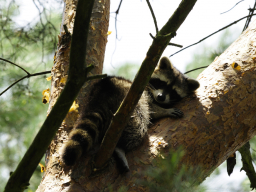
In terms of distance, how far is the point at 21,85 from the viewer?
199 inches

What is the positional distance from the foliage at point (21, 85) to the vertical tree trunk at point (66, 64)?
1.36 metres

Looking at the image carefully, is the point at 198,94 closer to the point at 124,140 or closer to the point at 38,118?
the point at 124,140

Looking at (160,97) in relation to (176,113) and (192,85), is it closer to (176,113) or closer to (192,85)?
(192,85)

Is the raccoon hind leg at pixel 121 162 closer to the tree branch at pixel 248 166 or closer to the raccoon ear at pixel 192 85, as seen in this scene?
the raccoon ear at pixel 192 85

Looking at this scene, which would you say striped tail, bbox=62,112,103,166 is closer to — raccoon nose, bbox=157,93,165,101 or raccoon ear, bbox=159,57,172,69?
raccoon nose, bbox=157,93,165,101

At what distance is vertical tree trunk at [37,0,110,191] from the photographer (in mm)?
2070

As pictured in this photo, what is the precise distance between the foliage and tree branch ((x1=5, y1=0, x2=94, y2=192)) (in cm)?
280

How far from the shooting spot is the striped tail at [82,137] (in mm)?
1833

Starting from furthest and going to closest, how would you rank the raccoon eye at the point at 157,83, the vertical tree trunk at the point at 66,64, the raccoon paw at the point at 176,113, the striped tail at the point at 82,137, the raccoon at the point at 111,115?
1. the raccoon eye at the point at 157,83
2. the raccoon paw at the point at 176,113
3. the vertical tree trunk at the point at 66,64
4. the raccoon at the point at 111,115
5. the striped tail at the point at 82,137

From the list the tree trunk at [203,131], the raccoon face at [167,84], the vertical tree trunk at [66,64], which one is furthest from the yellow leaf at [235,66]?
the vertical tree trunk at [66,64]

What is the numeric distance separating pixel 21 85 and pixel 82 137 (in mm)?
3549

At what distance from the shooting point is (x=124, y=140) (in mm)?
2248

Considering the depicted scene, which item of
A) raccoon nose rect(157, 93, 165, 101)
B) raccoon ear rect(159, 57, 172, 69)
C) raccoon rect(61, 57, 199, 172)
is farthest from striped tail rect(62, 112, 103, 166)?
raccoon ear rect(159, 57, 172, 69)

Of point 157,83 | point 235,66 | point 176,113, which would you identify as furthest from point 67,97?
point 157,83
